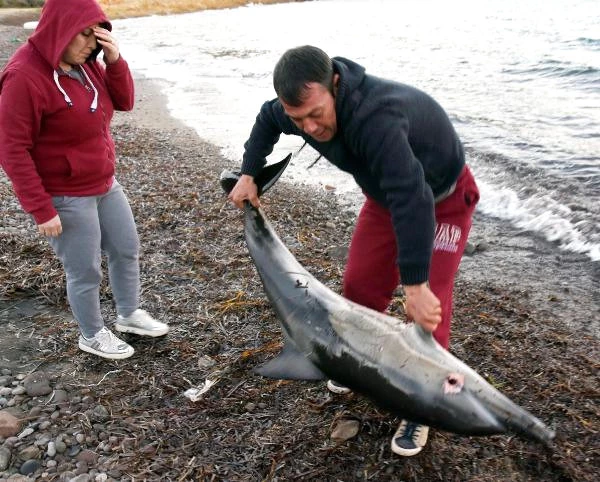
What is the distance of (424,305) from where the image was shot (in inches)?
115

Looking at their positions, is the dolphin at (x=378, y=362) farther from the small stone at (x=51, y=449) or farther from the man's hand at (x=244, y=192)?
the small stone at (x=51, y=449)

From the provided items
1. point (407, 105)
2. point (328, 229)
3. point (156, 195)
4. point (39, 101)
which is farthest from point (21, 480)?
point (156, 195)

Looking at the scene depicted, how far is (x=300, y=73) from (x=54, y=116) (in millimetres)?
1663

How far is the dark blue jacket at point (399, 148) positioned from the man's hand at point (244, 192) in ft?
2.65

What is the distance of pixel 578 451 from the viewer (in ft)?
11.2

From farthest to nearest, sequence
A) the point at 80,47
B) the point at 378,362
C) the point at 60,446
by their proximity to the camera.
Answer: the point at 80,47
the point at 60,446
the point at 378,362

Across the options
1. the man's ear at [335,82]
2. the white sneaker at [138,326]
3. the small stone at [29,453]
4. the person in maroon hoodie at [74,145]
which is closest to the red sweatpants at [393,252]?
the man's ear at [335,82]

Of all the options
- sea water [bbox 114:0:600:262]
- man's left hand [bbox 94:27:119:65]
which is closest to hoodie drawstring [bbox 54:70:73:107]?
man's left hand [bbox 94:27:119:65]

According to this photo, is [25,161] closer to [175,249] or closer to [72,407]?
[72,407]

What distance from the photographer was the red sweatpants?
3471 millimetres

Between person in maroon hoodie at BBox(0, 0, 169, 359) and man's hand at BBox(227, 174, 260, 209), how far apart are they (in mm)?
818

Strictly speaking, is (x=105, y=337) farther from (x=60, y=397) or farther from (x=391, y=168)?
(x=391, y=168)

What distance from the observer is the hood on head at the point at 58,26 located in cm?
341

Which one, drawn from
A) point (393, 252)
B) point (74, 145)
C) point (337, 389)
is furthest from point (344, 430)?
point (74, 145)
